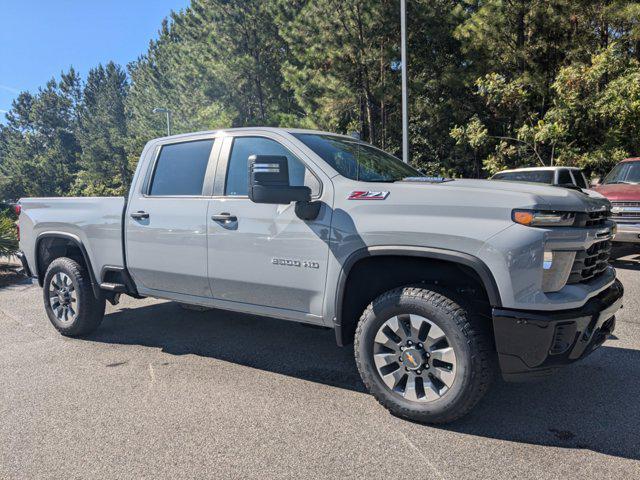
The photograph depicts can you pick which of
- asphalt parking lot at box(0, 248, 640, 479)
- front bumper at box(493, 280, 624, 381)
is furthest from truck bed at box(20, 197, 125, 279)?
front bumper at box(493, 280, 624, 381)

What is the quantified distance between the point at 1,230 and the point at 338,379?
8.12 meters

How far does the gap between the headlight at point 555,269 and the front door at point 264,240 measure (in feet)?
4.35

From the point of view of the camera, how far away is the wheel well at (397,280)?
3.10 metres

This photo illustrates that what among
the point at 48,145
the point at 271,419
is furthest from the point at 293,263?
the point at 48,145

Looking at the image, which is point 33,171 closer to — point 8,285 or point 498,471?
point 8,285

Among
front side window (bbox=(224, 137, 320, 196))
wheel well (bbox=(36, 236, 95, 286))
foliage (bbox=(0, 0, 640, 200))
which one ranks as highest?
foliage (bbox=(0, 0, 640, 200))

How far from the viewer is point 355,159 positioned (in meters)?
3.78

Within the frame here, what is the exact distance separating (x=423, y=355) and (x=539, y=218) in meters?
1.06

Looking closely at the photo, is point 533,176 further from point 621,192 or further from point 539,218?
point 539,218

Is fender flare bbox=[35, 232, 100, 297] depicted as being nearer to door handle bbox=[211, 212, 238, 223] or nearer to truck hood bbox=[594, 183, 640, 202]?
door handle bbox=[211, 212, 238, 223]

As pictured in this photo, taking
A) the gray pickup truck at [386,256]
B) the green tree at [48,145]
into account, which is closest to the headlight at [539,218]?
the gray pickup truck at [386,256]

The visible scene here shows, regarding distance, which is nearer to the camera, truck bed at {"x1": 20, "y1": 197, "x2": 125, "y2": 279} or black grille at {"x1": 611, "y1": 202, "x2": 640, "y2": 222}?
truck bed at {"x1": 20, "y1": 197, "x2": 125, "y2": 279}

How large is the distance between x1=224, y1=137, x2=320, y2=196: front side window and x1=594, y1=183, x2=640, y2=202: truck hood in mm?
6729

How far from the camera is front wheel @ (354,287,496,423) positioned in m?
2.88
